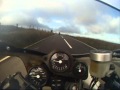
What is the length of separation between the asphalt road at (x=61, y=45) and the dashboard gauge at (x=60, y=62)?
→ 7 centimetres

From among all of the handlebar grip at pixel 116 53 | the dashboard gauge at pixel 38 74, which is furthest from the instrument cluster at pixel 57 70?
the handlebar grip at pixel 116 53

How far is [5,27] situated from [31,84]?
19.1 inches

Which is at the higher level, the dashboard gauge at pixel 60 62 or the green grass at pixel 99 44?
the green grass at pixel 99 44

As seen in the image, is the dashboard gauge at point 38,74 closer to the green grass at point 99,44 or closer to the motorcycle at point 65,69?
the motorcycle at point 65,69

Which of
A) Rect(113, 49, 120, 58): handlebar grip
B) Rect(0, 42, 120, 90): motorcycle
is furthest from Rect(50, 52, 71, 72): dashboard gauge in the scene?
Rect(113, 49, 120, 58): handlebar grip

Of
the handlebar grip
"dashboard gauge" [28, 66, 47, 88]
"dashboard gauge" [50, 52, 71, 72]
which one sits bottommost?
"dashboard gauge" [28, 66, 47, 88]

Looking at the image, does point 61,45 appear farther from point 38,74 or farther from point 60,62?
point 38,74

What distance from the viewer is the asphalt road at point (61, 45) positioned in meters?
2.74

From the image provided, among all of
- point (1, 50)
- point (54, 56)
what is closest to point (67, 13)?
point (54, 56)

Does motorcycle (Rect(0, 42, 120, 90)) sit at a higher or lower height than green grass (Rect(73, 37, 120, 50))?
lower

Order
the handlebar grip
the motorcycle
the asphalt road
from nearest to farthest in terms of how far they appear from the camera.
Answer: the motorcycle, the asphalt road, the handlebar grip

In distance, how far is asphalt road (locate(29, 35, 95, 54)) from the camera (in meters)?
2.74

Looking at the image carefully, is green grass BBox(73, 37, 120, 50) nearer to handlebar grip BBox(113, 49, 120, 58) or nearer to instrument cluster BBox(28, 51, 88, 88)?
handlebar grip BBox(113, 49, 120, 58)

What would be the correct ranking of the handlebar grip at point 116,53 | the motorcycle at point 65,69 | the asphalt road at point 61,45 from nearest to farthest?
1. the motorcycle at point 65,69
2. the asphalt road at point 61,45
3. the handlebar grip at point 116,53
